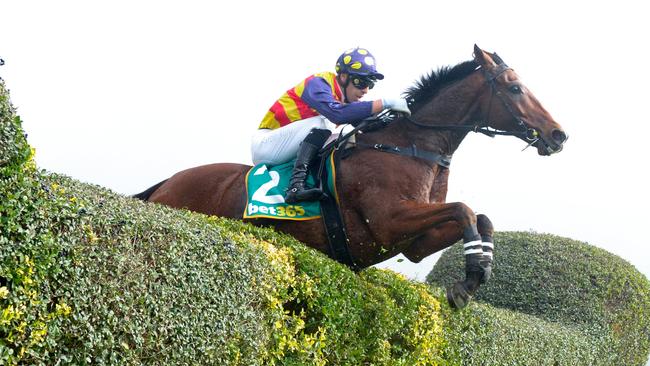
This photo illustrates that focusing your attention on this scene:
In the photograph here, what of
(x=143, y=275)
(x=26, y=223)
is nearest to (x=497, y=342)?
(x=143, y=275)

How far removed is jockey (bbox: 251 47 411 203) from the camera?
6035 millimetres

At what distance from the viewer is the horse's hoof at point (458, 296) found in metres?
5.85

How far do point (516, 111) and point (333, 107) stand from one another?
4.99ft

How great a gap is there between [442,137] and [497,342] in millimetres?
2040

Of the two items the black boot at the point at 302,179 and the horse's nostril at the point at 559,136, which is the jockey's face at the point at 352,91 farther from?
the horse's nostril at the point at 559,136

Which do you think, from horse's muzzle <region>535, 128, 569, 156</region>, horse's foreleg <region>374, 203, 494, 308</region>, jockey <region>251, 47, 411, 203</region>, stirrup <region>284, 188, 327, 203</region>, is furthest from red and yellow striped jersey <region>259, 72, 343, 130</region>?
horse's muzzle <region>535, 128, 569, 156</region>

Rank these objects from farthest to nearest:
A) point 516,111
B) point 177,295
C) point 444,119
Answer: point 444,119, point 516,111, point 177,295

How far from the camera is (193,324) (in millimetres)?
3678

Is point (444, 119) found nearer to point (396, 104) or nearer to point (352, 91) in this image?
point (396, 104)

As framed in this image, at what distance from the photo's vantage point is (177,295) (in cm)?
361

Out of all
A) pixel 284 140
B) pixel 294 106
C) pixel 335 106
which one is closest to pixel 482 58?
pixel 335 106

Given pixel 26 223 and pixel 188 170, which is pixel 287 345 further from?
pixel 188 170

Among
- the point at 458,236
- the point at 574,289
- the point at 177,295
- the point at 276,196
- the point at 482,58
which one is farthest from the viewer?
the point at 574,289

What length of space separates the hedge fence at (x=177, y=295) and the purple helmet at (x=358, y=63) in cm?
165
